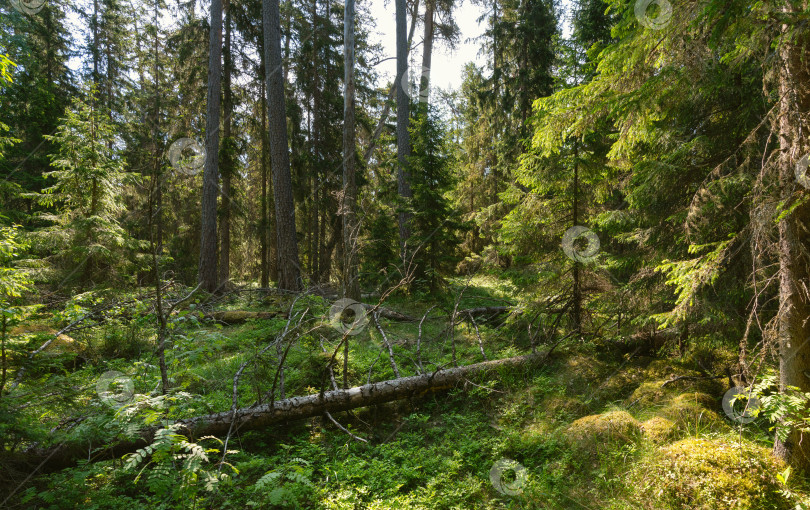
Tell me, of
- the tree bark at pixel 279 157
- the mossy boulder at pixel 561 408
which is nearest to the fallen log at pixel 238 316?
the tree bark at pixel 279 157

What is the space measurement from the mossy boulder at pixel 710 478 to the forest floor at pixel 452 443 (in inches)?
0.4

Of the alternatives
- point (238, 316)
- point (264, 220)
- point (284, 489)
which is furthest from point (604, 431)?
point (264, 220)

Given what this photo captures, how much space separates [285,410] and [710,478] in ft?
14.4

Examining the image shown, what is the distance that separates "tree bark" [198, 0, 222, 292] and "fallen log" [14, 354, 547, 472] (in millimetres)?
A: 9574

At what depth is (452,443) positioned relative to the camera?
14.3 feet

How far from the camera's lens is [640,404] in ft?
14.7

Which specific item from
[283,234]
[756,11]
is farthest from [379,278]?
[756,11]

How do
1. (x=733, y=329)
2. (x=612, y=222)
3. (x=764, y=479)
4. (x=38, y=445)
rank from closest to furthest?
(x=764, y=479) → (x=38, y=445) → (x=733, y=329) → (x=612, y=222)

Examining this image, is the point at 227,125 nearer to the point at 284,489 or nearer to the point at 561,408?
the point at 284,489

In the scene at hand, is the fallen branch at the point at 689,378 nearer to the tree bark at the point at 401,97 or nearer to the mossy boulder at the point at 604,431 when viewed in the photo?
the mossy boulder at the point at 604,431

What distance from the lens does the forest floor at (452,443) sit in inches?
121

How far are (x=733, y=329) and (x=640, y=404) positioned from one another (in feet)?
4.63

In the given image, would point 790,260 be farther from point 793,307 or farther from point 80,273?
point 80,273

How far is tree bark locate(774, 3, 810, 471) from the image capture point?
3.05 metres
